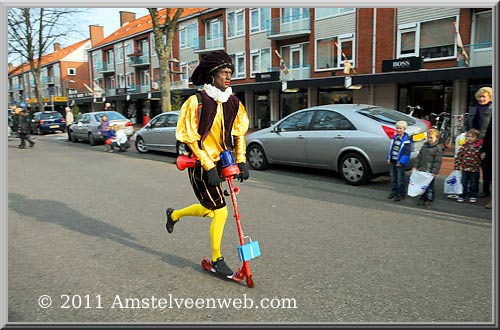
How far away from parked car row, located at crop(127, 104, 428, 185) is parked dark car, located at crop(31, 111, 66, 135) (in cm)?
1826

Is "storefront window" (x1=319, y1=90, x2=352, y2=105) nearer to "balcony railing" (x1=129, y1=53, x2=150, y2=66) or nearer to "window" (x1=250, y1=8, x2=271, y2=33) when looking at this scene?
"window" (x1=250, y1=8, x2=271, y2=33)

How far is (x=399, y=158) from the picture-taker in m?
6.37

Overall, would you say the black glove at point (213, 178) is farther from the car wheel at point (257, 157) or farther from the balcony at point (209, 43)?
the balcony at point (209, 43)

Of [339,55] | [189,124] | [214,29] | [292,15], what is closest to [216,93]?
[189,124]

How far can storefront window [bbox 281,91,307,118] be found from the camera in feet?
82.6

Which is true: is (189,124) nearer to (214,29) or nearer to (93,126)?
(93,126)

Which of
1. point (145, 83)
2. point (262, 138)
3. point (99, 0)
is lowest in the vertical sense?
point (262, 138)

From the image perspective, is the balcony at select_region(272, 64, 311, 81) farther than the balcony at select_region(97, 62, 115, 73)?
No

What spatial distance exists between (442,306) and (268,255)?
168cm

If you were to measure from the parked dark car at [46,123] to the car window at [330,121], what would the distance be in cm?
2028

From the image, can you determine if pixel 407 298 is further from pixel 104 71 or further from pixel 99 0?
pixel 104 71

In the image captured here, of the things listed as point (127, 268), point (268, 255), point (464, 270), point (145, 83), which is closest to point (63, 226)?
point (127, 268)

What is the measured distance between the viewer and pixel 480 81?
17172 millimetres

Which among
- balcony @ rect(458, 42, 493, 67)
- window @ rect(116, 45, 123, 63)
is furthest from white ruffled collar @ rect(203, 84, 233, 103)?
window @ rect(116, 45, 123, 63)
